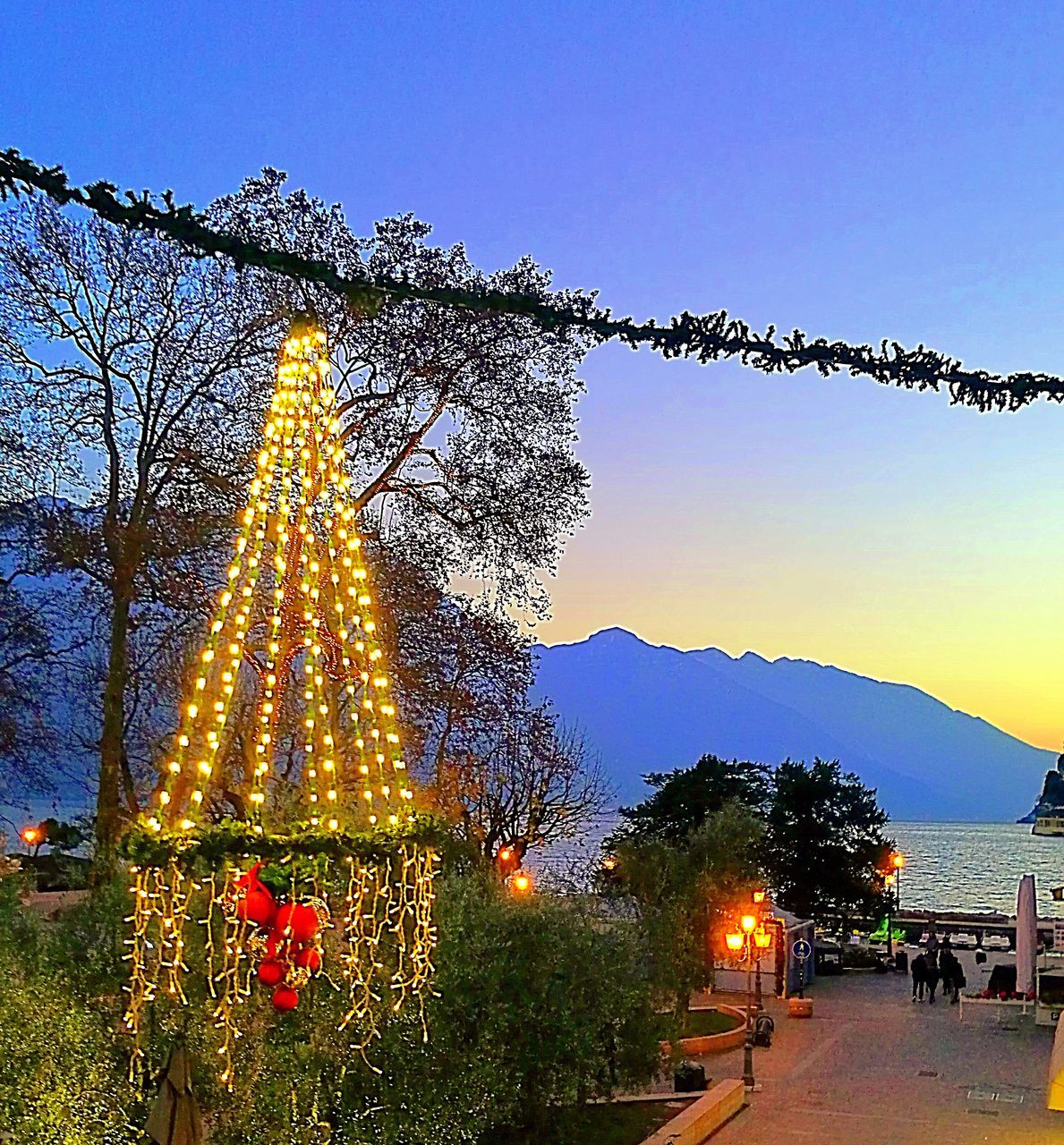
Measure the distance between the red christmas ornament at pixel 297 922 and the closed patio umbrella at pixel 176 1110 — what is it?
344cm

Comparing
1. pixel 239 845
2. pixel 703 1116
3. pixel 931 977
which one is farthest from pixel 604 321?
pixel 931 977

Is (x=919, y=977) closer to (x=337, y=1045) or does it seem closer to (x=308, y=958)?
(x=337, y=1045)

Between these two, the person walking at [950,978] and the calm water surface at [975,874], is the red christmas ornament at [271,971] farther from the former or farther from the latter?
the calm water surface at [975,874]

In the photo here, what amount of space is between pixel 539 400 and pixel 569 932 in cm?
682

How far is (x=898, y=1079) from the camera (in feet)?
62.8

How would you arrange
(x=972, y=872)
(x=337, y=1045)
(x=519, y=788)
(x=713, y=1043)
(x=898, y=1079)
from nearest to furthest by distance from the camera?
(x=337, y=1045) → (x=519, y=788) → (x=898, y=1079) → (x=713, y=1043) → (x=972, y=872)

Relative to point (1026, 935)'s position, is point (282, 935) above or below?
above

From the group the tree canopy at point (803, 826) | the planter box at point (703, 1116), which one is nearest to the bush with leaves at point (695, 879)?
the planter box at point (703, 1116)

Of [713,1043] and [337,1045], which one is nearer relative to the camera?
[337,1045]

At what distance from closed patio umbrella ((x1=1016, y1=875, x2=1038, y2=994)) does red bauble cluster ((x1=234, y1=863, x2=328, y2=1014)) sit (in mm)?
21735

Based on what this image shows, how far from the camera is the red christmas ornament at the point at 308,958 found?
549 cm

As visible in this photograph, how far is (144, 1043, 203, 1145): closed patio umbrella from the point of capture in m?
8.10

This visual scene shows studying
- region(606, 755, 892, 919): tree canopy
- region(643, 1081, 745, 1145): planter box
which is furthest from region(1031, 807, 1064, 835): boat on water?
region(643, 1081, 745, 1145): planter box

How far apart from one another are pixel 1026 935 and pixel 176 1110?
821 inches
